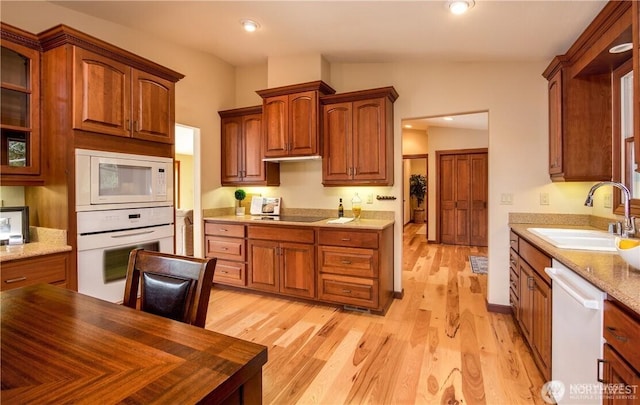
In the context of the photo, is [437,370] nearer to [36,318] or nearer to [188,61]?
[36,318]

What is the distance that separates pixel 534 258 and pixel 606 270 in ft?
2.54

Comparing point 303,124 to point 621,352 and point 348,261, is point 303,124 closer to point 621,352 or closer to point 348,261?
point 348,261

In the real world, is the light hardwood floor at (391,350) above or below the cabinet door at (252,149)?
below

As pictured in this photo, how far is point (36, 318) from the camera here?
1.04 meters

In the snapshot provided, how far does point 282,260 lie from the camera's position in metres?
3.37

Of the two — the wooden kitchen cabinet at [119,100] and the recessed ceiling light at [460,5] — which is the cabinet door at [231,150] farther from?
the recessed ceiling light at [460,5]

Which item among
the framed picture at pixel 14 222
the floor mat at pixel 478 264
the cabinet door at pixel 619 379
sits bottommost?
the floor mat at pixel 478 264

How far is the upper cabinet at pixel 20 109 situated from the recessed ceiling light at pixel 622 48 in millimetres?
3770

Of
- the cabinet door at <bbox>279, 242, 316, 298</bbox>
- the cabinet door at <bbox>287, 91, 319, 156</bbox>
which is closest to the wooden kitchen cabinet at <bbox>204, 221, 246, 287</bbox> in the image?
the cabinet door at <bbox>279, 242, 316, 298</bbox>

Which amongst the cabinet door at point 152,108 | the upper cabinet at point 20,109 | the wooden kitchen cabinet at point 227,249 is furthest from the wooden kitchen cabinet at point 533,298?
the upper cabinet at point 20,109

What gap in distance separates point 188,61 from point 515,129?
356cm

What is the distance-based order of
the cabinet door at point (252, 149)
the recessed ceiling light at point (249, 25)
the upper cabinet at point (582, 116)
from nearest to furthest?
the upper cabinet at point (582, 116) → the recessed ceiling light at point (249, 25) → the cabinet door at point (252, 149)

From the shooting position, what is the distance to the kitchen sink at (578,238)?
197 cm

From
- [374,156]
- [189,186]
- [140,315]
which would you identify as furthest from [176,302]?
[189,186]
